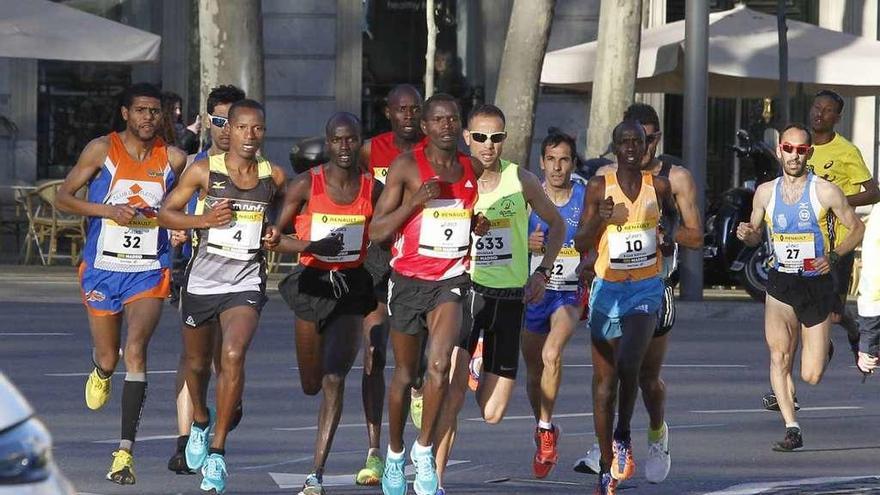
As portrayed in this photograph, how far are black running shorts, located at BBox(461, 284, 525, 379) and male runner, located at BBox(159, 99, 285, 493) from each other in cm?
98

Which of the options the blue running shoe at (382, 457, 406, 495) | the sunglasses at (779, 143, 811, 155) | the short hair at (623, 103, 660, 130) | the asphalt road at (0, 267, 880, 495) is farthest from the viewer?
the sunglasses at (779, 143, 811, 155)

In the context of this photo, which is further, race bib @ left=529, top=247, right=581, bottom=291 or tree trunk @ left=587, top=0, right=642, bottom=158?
tree trunk @ left=587, top=0, right=642, bottom=158

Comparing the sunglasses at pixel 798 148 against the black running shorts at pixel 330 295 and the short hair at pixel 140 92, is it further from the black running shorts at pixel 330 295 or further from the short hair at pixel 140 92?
the short hair at pixel 140 92

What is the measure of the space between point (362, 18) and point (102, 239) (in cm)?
1714

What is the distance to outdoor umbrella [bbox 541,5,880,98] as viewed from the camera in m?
22.3

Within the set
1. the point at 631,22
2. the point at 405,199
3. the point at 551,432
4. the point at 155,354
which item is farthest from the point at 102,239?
the point at 631,22

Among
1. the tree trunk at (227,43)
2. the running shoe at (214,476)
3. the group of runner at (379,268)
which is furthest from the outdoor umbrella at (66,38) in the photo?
the running shoe at (214,476)

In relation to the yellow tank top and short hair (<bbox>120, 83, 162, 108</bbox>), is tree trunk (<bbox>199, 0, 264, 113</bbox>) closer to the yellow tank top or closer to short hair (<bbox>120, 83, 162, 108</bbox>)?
short hair (<bbox>120, 83, 162, 108</bbox>)

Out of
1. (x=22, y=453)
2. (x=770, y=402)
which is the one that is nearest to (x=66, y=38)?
(x=770, y=402)

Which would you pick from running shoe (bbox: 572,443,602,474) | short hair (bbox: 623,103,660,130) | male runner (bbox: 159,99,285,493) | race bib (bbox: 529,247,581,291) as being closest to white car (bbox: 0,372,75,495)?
male runner (bbox: 159,99,285,493)

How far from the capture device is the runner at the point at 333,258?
9.88 m

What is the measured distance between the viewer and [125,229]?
10305 millimetres

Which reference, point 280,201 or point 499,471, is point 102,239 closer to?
point 280,201

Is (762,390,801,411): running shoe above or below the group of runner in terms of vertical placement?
below
